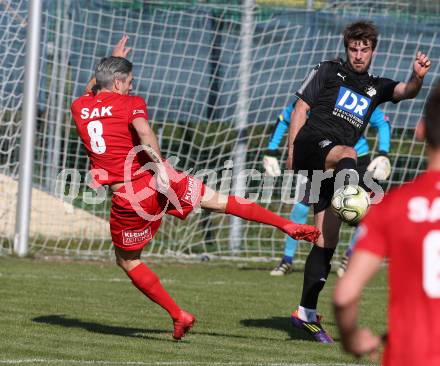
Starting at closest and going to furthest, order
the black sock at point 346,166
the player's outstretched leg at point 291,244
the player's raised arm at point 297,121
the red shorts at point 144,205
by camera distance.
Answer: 1. the black sock at point 346,166
2. the red shorts at point 144,205
3. the player's raised arm at point 297,121
4. the player's outstretched leg at point 291,244

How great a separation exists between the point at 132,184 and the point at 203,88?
6.73 metres

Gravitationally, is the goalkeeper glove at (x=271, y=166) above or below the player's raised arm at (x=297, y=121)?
below

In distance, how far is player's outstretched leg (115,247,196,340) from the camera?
6375 millimetres

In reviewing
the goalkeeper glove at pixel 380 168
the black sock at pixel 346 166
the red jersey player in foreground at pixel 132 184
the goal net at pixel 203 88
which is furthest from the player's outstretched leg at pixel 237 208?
the goal net at pixel 203 88

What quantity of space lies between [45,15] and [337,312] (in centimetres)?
1032

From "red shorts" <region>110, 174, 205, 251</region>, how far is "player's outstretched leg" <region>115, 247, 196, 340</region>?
105 millimetres

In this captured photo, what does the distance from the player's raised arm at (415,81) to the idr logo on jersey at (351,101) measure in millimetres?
206

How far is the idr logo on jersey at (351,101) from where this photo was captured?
6.79 meters

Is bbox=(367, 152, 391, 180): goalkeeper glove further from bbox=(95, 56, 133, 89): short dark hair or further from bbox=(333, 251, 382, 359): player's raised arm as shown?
bbox=(333, 251, 382, 359): player's raised arm

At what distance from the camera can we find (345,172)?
20.2 feet

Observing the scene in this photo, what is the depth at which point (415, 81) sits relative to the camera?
650 cm

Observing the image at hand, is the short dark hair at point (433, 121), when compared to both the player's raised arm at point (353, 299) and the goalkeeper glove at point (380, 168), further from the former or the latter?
the goalkeeper glove at point (380, 168)

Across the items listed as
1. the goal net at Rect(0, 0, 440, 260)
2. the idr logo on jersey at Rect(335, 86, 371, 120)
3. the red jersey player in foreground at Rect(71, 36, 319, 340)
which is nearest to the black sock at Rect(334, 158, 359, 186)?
the red jersey player in foreground at Rect(71, 36, 319, 340)

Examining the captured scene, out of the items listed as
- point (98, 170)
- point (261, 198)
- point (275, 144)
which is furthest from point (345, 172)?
point (261, 198)
